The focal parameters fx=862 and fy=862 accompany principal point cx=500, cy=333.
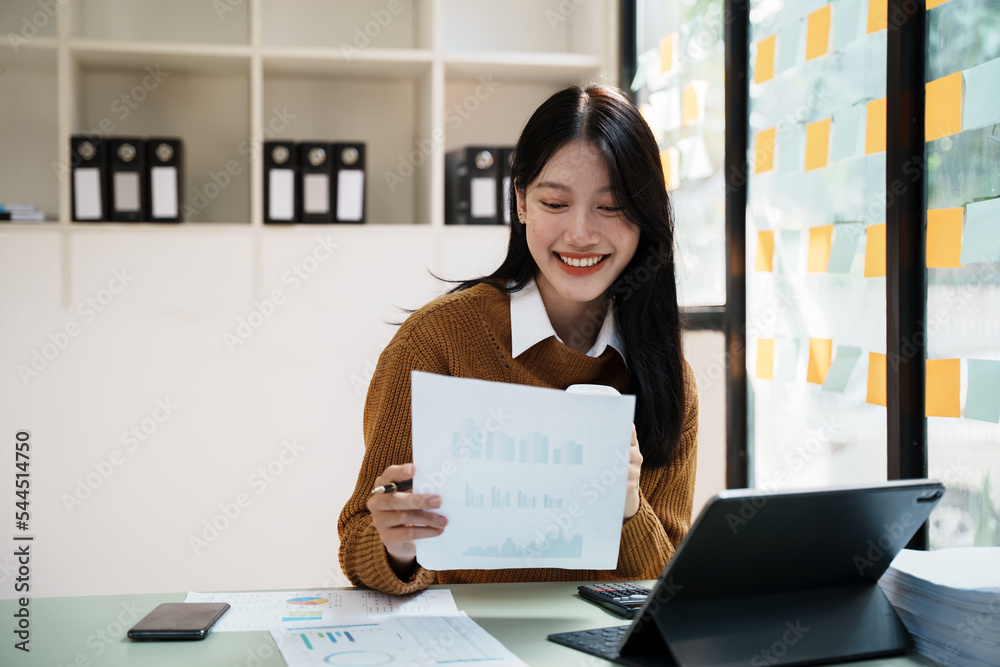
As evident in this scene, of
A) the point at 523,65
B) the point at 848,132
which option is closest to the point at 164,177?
Answer: the point at 523,65

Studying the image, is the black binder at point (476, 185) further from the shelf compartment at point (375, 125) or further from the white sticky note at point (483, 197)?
the shelf compartment at point (375, 125)

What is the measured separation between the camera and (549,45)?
3.30 m

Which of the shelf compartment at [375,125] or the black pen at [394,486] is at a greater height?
the shelf compartment at [375,125]

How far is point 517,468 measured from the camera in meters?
0.97

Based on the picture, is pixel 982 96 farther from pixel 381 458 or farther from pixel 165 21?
pixel 165 21

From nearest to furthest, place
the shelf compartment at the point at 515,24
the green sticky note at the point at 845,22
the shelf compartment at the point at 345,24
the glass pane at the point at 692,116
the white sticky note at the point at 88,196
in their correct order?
the green sticky note at the point at 845,22 < the glass pane at the point at 692,116 < the white sticky note at the point at 88,196 < the shelf compartment at the point at 345,24 < the shelf compartment at the point at 515,24

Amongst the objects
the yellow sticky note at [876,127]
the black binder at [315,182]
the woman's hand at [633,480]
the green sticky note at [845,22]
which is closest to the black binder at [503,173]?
the black binder at [315,182]

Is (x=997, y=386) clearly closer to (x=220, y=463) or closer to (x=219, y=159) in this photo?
(x=220, y=463)

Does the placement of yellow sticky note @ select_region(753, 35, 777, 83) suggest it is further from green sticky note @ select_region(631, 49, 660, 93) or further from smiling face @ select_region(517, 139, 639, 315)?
smiling face @ select_region(517, 139, 639, 315)

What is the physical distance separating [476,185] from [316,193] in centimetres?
52

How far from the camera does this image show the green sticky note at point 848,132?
1.92 m

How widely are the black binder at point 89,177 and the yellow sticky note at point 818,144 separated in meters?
2.04

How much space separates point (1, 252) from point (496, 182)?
1.55 meters

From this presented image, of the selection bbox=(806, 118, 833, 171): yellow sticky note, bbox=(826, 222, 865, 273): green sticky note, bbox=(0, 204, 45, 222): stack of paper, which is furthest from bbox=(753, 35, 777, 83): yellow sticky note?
bbox=(0, 204, 45, 222): stack of paper
